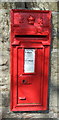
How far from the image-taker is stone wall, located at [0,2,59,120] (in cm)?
251

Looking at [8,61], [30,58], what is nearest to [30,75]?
[30,58]

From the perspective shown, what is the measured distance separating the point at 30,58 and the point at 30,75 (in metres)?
0.26

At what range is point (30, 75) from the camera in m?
2.54

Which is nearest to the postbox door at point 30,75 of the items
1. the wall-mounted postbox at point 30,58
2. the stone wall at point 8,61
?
the wall-mounted postbox at point 30,58

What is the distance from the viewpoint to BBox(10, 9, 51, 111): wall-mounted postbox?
2.44 meters

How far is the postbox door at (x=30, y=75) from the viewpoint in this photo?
8.21 ft

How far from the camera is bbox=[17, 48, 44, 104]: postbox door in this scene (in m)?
2.50

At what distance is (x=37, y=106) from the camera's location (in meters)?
A: 2.65

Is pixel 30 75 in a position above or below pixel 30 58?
below

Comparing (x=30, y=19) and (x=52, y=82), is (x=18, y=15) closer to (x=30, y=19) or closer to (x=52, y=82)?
(x=30, y=19)

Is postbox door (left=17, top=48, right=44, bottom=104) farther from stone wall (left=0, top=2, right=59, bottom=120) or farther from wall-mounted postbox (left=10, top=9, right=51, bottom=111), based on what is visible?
stone wall (left=0, top=2, right=59, bottom=120)

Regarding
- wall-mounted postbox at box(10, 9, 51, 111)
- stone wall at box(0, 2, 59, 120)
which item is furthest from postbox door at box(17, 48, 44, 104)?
stone wall at box(0, 2, 59, 120)

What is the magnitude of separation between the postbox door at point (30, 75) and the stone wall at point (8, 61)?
0.71 feet

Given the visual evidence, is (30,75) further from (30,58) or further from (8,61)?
(8,61)
